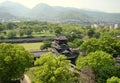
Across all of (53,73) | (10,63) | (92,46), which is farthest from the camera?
(92,46)

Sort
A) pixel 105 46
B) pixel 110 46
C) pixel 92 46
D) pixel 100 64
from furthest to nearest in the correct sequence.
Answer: pixel 92 46
pixel 110 46
pixel 105 46
pixel 100 64

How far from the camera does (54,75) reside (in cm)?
1878

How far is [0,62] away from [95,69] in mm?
10981

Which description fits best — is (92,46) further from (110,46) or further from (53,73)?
(53,73)

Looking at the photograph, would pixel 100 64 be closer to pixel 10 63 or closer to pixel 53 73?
pixel 53 73

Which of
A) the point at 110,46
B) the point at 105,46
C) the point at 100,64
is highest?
the point at 100,64

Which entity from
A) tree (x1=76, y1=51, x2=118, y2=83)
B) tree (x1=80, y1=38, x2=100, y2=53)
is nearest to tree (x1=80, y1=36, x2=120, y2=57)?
tree (x1=80, y1=38, x2=100, y2=53)

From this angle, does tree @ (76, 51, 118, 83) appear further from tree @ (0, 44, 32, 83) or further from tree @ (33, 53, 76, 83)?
tree @ (0, 44, 32, 83)

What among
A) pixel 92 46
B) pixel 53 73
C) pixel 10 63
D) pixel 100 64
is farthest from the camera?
pixel 92 46

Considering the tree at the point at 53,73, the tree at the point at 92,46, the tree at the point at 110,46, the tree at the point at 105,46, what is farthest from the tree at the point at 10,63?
the tree at the point at 110,46

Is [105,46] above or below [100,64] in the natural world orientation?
below

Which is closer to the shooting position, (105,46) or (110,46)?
(105,46)

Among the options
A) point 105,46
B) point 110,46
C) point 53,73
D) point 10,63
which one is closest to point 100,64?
point 53,73

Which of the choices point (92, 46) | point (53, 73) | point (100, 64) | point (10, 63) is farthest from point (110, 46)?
point (10, 63)
